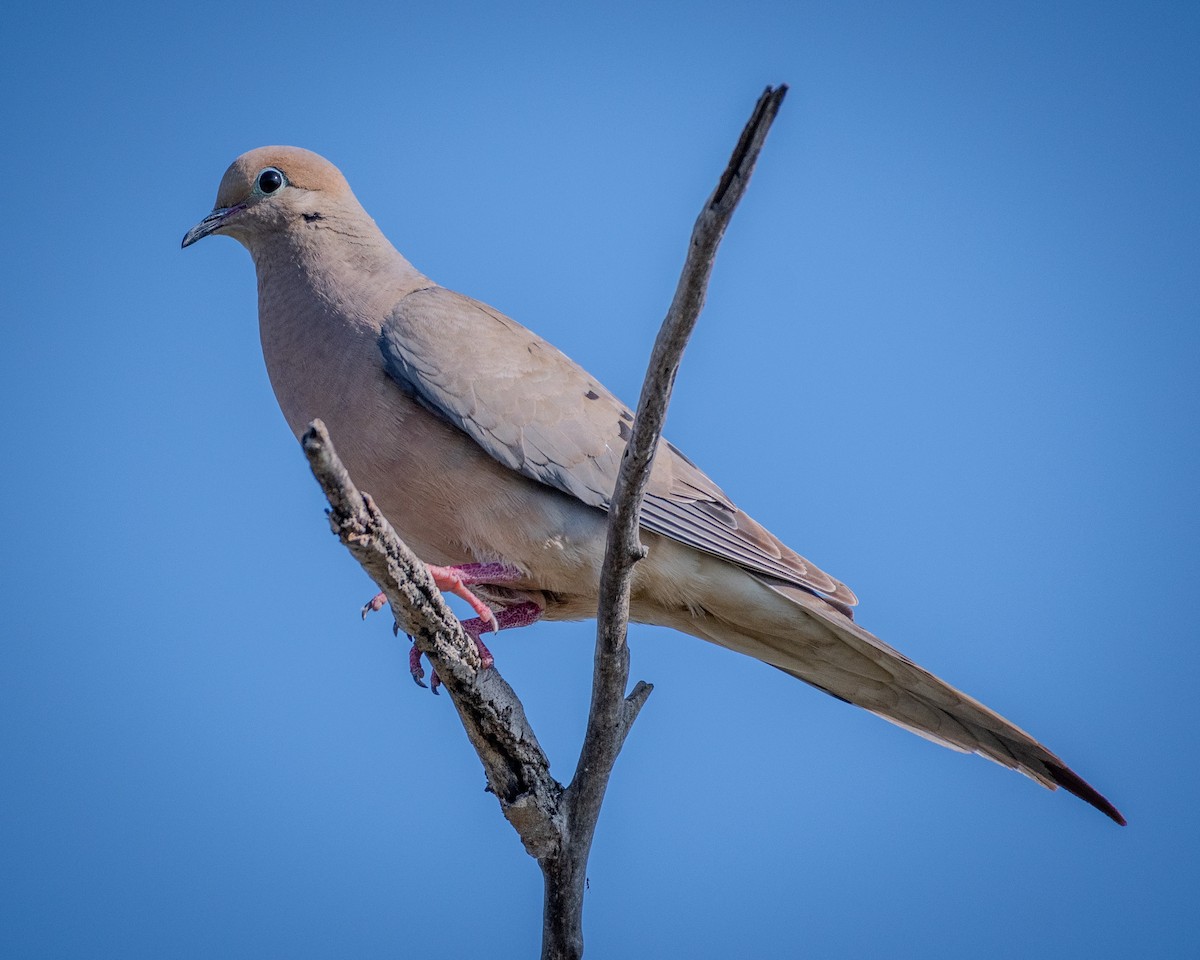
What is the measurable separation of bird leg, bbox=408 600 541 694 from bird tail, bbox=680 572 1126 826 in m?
0.52

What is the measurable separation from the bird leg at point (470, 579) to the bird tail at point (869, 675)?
2.08 feet

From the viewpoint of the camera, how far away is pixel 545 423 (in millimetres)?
3723

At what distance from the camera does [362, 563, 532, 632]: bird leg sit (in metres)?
3.34

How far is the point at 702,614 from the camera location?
381 centimetres

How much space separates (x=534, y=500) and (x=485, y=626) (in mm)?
421

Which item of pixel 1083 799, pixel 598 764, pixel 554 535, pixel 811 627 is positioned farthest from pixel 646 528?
pixel 1083 799

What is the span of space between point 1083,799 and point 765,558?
43.2 inches

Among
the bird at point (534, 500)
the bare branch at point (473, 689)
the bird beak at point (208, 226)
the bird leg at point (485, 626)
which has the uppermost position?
the bird beak at point (208, 226)

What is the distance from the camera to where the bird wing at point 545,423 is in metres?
3.63

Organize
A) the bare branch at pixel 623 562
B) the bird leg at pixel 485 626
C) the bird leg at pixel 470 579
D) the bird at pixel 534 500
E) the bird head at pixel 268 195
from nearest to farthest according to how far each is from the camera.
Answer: the bare branch at pixel 623 562 → the bird leg at pixel 485 626 → the bird leg at pixel 470 579 → the bird at pixel 534 500 → the bird head at pixel 268 195

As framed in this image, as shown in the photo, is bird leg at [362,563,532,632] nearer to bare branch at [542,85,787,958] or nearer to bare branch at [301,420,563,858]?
bare branch at [301,420,563,858]

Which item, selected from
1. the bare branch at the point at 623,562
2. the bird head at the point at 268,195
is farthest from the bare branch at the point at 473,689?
the bird head at the point at 268,195

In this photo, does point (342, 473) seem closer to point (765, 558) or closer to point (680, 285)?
point (680, 285)

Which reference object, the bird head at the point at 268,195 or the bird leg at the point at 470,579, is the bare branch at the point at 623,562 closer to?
the bird leg at the point at 470,579
